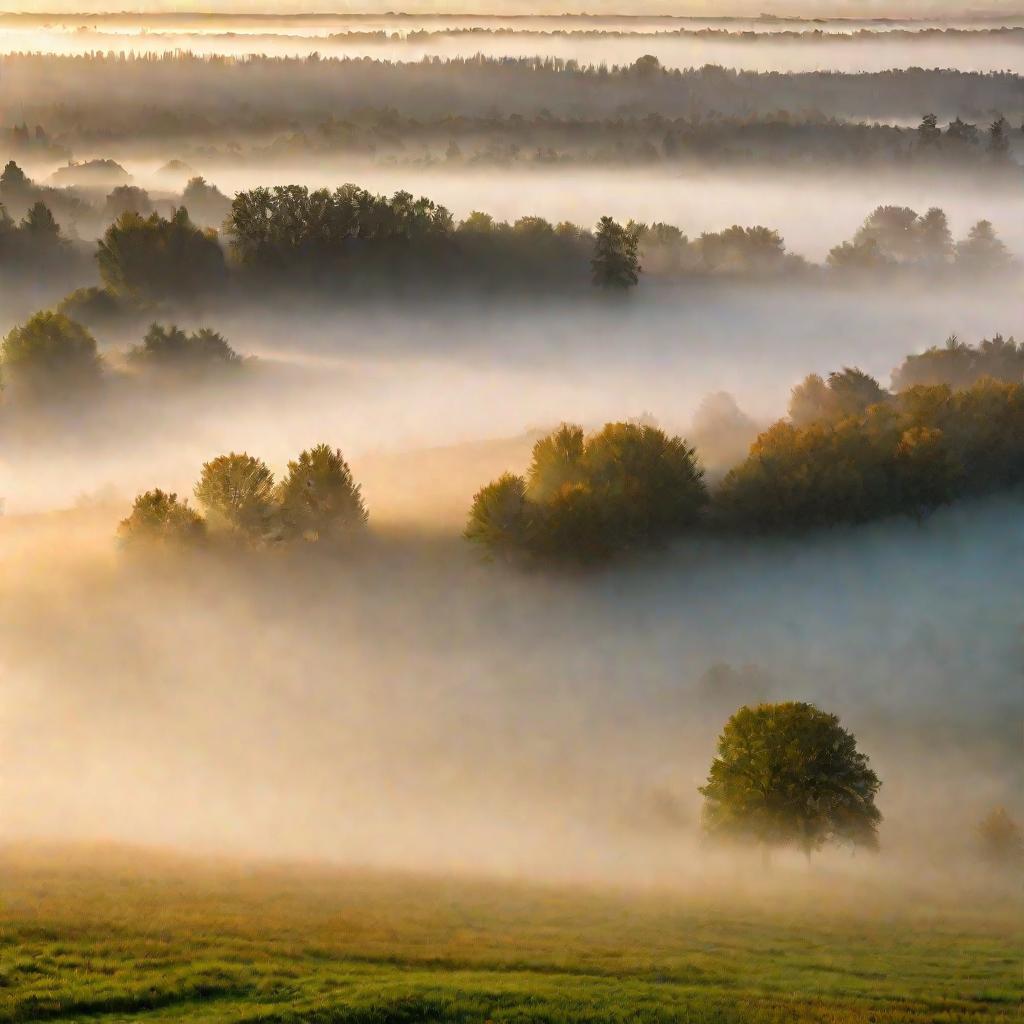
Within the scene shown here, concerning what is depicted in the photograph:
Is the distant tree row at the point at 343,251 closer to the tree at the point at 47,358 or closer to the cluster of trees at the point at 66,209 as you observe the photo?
the cluster of trees at the point at 66,209

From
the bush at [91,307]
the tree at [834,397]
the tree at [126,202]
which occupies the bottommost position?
the tree at [834,397]

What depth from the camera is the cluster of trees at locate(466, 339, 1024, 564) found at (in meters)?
87.7

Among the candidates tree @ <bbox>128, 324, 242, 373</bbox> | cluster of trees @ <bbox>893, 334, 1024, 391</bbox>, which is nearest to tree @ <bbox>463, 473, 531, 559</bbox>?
tree @ <bbox>128, 324, 242, 373</bbox>

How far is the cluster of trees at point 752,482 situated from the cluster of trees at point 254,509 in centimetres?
935

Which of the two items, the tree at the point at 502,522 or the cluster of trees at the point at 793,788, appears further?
the tree at the point at 502,522

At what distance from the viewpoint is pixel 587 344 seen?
538ft

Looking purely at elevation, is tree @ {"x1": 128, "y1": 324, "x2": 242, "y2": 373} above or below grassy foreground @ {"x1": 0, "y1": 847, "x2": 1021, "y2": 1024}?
above

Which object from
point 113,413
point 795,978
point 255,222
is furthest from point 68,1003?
point 255,222

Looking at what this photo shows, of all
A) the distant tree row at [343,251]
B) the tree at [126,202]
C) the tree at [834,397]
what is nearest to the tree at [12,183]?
the tree at [126,202]

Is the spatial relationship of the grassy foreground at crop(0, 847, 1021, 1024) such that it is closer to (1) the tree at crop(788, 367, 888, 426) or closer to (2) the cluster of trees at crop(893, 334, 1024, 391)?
(1) the tree at crop(788, 367, 888, 426)

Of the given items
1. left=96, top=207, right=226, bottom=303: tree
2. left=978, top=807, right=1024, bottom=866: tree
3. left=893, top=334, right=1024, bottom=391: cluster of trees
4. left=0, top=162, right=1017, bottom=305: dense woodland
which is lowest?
left=978, top=807, right=1024, bottom=866: tree

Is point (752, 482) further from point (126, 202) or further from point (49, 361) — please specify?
point (126, 202)

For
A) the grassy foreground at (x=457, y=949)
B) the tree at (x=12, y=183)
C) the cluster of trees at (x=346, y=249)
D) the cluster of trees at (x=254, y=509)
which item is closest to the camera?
the grassy foreground at (x=457, y=949)

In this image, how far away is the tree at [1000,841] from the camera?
59000mm
